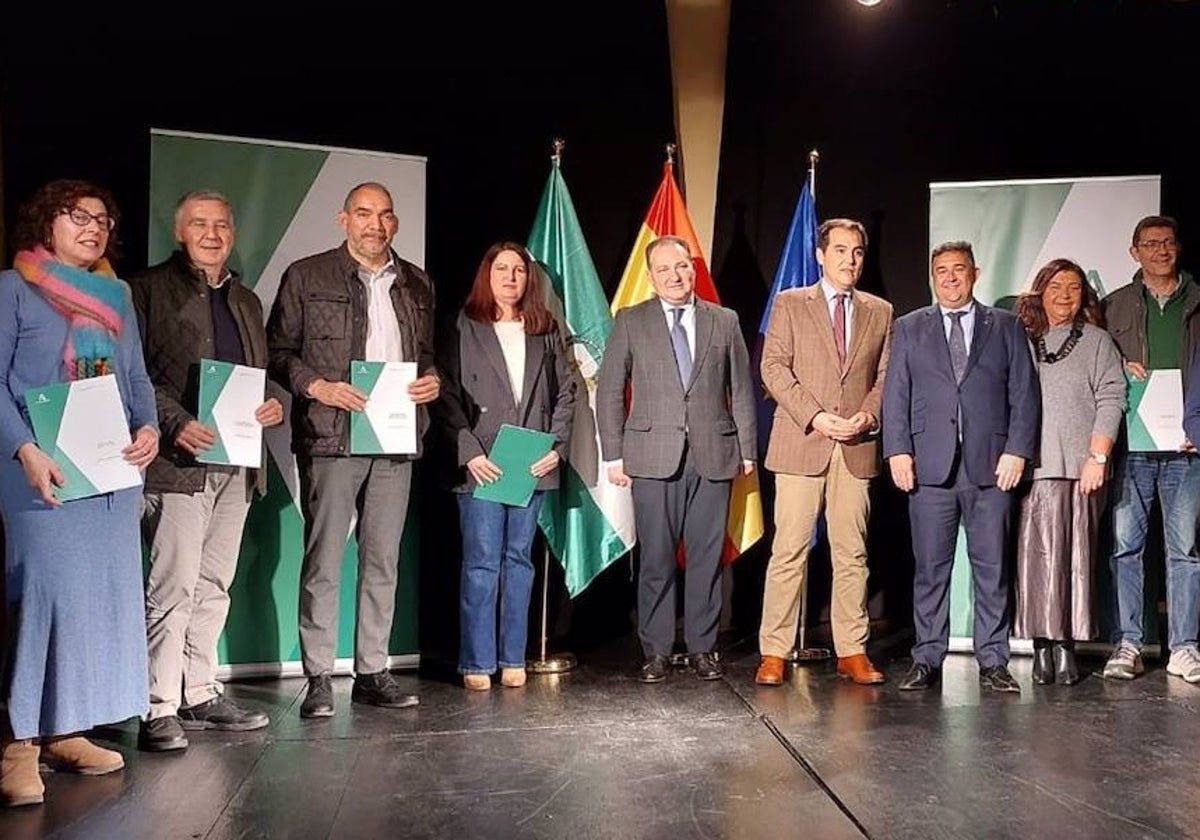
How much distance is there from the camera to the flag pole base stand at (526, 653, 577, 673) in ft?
14.6

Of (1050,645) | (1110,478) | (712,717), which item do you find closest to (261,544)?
(712,717)

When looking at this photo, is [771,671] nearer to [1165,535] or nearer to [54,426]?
[1165,535]

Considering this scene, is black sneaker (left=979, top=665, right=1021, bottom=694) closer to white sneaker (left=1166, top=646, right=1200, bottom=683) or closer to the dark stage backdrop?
white sneaker (left=1166, top=646, right=1200, bottom=683)

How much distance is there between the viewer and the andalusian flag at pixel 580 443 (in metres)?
4.56

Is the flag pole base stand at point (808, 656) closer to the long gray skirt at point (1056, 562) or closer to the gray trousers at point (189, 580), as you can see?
the long gray skirt at point (1056, 562)

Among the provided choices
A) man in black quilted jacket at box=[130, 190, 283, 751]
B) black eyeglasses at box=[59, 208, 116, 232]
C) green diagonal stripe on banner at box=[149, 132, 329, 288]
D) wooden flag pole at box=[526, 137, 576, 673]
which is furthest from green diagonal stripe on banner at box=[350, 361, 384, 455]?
wooden flag pole at box=[526, 137, 576, 673]

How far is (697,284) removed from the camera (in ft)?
15.6

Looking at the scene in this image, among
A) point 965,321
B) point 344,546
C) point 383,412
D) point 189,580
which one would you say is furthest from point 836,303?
point 189,580

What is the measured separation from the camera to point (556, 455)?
418 centimetres

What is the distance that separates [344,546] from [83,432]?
109 cm

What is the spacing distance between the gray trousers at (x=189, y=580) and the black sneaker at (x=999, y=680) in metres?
2.70

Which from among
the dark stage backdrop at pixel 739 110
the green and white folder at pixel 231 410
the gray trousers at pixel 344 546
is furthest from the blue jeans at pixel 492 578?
the green and white folder at pixel 231 410

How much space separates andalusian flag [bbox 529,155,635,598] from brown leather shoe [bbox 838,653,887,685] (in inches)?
38.0

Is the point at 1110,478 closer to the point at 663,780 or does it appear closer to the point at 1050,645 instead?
the point at 1050,645
